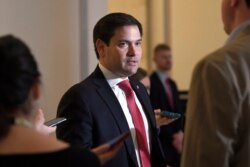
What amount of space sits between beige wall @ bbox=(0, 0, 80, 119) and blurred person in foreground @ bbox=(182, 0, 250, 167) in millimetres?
1681

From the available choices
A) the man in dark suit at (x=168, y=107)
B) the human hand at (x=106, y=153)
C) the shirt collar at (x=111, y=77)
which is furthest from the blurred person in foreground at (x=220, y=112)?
the man in dark suit at (x=168, y=107)

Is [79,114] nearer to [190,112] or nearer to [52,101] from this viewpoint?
[190,112]

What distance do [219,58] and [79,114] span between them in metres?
0.76

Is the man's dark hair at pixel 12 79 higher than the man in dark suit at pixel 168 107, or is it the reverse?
the man's dark hair at pixel 12 79

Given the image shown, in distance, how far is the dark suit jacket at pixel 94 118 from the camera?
6.00ft

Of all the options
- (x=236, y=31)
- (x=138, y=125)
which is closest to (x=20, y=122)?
(x=236, y=31)

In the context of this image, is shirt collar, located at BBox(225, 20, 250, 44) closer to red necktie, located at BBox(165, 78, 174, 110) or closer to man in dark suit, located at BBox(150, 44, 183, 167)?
man in dark suit, located at BBox(150, 44, 183, 167)

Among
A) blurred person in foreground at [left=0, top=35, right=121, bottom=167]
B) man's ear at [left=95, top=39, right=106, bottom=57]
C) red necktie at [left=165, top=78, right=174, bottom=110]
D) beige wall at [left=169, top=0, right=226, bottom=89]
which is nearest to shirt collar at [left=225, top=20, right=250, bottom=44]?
blurred person in foreground at [left=0, top=35, right=121, bottom=167]

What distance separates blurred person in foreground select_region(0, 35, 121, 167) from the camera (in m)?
1.08

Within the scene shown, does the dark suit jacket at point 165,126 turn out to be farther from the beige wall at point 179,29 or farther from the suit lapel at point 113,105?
the suit lapel at point 113,105

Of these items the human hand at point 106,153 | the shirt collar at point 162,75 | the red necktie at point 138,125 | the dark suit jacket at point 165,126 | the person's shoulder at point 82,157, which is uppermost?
the person's shoulder at point 82,157

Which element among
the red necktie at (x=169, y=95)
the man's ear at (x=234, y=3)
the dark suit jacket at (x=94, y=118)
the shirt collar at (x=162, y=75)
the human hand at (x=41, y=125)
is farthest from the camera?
the shirt collar at (x=162, y=75)

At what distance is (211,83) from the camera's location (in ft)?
4.01

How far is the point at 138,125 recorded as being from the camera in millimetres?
1974
